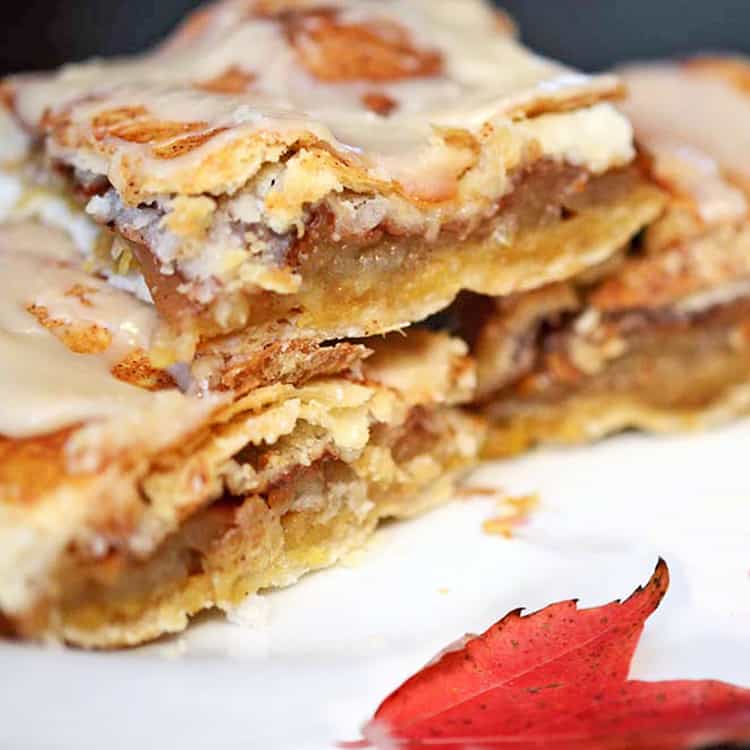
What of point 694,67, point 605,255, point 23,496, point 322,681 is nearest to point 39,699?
point 23,496

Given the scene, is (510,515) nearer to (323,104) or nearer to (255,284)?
(255,284)

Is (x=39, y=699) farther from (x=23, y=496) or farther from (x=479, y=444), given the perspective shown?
(x=479, y=444)

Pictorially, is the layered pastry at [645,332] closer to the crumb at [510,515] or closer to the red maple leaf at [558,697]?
the crumb at [510,515]

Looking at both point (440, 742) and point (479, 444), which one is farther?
point (479, 444)

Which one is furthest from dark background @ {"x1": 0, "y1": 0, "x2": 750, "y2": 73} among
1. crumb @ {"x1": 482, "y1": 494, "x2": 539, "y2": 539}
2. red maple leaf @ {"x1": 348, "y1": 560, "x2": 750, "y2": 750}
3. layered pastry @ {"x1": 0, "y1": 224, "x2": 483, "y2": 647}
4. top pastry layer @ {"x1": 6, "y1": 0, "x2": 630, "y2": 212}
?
red maple leaf @ {"x1": 348, "y1": 560, "x2": 750, "y2": 750}

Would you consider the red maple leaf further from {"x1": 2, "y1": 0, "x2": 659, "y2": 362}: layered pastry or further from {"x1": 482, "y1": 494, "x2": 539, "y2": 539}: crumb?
{"x1": 2, "y1": 0, "x2": 659, "y2": 362}: layered pastry

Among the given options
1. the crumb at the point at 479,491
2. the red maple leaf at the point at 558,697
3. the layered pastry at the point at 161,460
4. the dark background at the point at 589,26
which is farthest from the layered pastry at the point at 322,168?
the dark background at the point at 589,26
